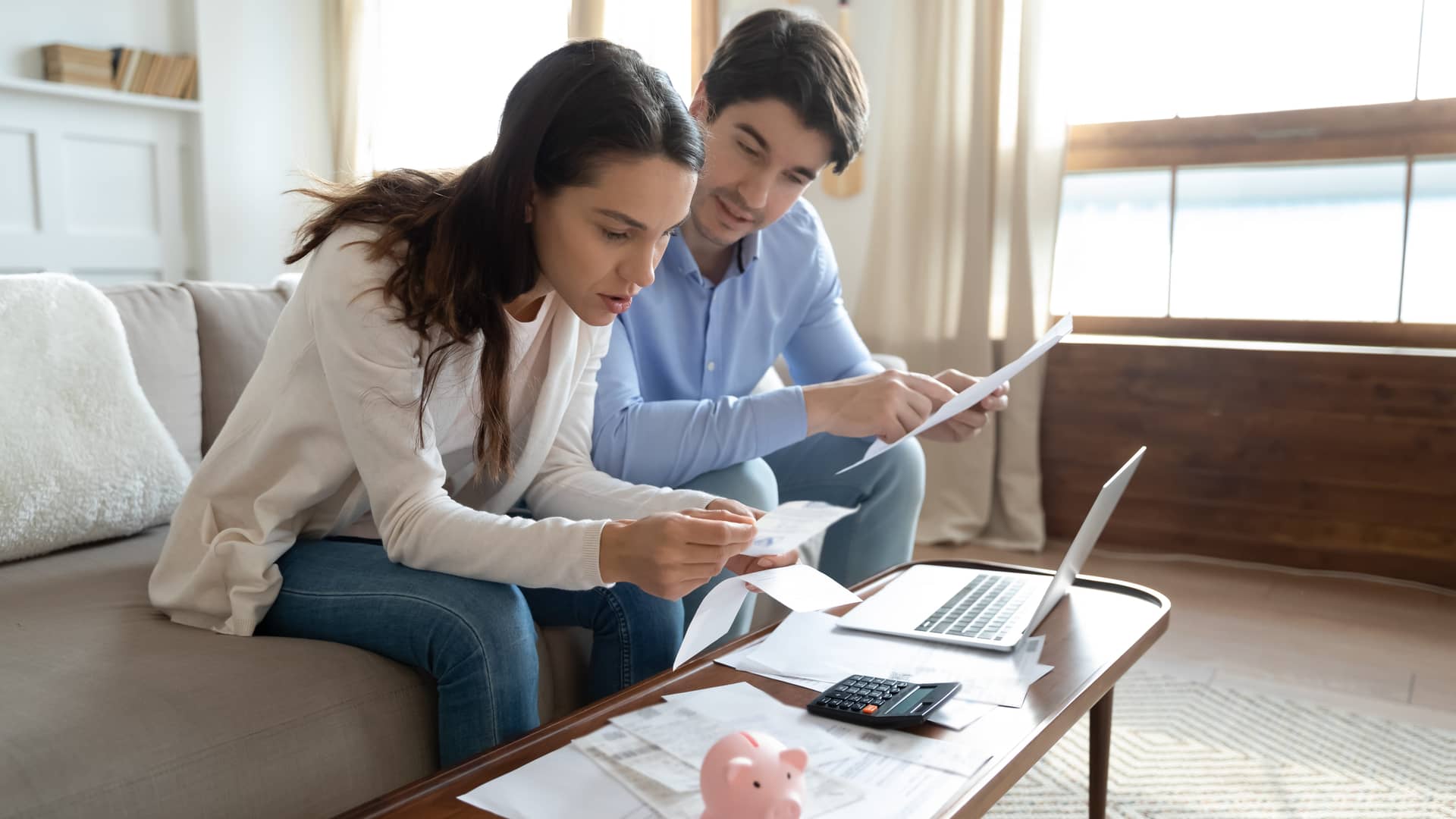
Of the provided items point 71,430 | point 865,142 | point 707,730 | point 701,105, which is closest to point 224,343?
point 71,430

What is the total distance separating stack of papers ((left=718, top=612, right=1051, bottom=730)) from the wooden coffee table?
1cm

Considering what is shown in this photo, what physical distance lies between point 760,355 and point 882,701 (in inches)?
36.9

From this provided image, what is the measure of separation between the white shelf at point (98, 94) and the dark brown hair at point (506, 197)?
9.81 ft

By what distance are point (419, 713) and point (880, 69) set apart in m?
2.43

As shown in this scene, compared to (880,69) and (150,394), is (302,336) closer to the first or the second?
(150,394)

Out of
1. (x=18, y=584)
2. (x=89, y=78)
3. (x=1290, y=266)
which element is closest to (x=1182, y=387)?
(x=1290, y=266)

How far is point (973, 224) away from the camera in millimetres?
2869

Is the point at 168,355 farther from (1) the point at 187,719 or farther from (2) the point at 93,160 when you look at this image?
(2) the point at 93,160

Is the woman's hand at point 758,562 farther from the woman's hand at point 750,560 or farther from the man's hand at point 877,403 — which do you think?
the man's hand at point 877,403

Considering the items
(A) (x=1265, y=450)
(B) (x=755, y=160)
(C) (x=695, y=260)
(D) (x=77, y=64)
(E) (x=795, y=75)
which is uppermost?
(D) (x=77, y=64)

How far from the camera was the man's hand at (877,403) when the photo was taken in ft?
4.67

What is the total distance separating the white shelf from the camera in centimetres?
346

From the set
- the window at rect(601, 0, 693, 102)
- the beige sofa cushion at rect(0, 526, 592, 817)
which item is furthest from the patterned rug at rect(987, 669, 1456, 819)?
the window at rect(601, 0, 693, 102)

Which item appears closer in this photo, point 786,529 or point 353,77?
point 786,529
